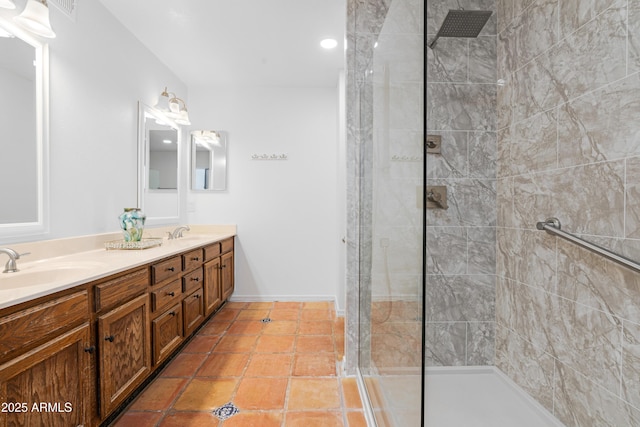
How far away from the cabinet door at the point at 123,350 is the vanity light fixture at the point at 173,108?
6.44 feet

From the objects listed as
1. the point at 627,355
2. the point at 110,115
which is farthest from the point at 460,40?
the point at 110,115

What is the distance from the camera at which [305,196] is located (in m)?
3.81

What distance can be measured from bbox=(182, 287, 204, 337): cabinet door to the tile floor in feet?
0.48

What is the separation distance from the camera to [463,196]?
2.04 meters

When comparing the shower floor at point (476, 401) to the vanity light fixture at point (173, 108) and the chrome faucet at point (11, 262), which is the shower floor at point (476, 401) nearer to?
the chrome faucet at point (11, 262)

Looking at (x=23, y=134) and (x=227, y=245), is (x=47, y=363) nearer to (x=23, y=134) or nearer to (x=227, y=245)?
(x=23, y=134)

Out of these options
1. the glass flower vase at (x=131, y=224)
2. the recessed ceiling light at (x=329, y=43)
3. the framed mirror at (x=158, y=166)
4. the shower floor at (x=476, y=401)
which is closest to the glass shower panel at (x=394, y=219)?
the shower floor at (x=476, y=401)

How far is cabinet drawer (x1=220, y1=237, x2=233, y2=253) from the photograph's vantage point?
3.33 metres

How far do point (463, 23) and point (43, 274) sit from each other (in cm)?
244

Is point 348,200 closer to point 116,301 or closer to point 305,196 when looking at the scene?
point 116,301

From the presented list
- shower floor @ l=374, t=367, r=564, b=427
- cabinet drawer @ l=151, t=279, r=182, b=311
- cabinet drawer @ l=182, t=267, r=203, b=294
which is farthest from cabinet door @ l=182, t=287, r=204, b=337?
shower floor @ l=374, t=367, r=564, b=427

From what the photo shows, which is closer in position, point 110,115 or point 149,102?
point 110,115

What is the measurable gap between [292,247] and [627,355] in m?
2.96

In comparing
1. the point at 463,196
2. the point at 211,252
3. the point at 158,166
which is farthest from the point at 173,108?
the point at 463,196
